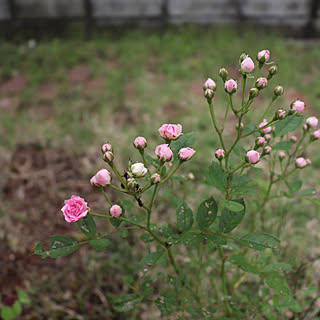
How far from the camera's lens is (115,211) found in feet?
2.92

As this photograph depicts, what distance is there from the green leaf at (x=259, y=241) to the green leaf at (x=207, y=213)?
0.30 feet

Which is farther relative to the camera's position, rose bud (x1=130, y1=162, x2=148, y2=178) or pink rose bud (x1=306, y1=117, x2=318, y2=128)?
pink rose bud (x1=306, y1=117, x2=318, y2=128)

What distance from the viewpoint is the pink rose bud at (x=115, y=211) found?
887 mm

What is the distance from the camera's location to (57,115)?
2.97 metres

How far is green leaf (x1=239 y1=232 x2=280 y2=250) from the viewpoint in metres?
0.91

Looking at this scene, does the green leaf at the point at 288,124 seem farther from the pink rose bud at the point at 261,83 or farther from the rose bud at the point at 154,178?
the rose bud at the point at 154,178

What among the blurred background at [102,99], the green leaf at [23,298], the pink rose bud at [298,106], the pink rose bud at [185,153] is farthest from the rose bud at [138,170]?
the green leaf at [23,298]

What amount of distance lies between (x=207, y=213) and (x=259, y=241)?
0.47ft

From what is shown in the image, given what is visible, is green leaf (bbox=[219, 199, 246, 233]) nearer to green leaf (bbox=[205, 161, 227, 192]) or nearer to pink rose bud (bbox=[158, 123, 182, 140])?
green leaf (bbox=[205, 161, 227, 192])

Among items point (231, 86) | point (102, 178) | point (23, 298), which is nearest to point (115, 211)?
point (102, 178)

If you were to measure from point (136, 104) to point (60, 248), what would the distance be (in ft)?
7.23

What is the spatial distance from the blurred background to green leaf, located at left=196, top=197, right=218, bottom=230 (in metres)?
0.43

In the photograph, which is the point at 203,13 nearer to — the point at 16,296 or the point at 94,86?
the point at 94,86

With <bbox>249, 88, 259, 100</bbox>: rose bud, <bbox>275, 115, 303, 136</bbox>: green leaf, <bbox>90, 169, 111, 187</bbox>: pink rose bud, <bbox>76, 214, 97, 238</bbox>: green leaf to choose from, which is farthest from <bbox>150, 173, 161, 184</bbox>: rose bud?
<bbox>275, 115, 303, 136</bbox>: green leaf
